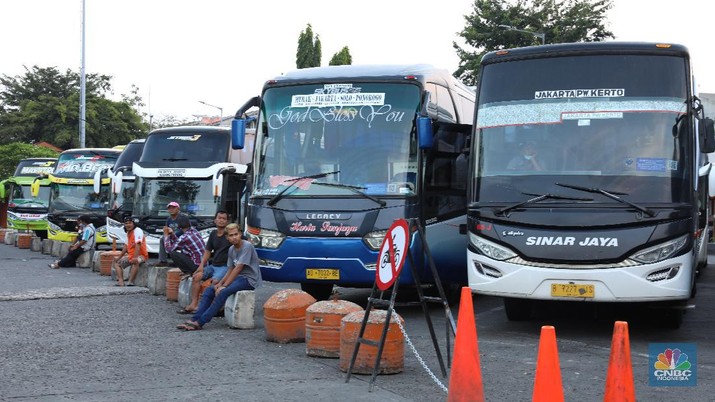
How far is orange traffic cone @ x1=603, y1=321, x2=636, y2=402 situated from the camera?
638 cm

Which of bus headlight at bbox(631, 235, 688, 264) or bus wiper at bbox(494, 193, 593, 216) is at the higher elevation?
bus wiper at bbox(494, 193, 593, 216)

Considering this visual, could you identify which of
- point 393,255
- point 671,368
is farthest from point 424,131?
point 671,368

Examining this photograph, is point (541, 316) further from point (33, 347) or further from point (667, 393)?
point (33, 347)

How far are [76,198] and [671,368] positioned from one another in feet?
84.4

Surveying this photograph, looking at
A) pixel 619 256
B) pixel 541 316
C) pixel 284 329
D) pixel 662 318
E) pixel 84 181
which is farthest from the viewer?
pixel 84 181

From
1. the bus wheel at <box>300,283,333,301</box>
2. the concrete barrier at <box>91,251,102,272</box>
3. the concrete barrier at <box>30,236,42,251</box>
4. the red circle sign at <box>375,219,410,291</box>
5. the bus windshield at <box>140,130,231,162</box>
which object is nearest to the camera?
the red circle sign at <box>375,219,410,291</box>

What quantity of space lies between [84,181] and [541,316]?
2140 cm

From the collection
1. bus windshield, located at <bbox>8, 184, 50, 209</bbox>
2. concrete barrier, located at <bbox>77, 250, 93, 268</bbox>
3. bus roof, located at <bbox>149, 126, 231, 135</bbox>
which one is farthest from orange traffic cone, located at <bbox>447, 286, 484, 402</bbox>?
bus windshield, located at <bbox>8, 184, 50, 209</bbox>

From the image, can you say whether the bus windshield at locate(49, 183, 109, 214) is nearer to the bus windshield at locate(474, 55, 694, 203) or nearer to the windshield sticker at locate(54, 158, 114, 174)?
the windshield sticker at locate(54, 158, 114, 174)

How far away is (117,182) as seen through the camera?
87.6 feet

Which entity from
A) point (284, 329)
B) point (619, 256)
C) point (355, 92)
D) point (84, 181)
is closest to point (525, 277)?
point (619, 256)

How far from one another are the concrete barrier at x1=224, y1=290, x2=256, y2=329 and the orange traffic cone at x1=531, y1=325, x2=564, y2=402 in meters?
6.30

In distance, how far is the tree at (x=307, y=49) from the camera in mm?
55781

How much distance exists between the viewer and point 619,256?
34.2ft
